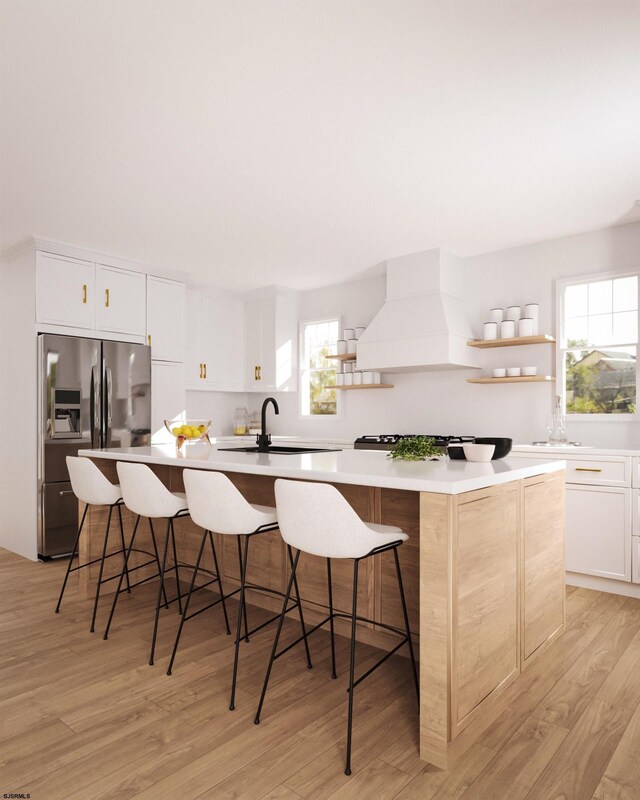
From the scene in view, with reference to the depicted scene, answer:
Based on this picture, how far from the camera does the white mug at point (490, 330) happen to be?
15.2 ft

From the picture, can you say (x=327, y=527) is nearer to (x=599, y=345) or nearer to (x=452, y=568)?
(x=452, y=568)

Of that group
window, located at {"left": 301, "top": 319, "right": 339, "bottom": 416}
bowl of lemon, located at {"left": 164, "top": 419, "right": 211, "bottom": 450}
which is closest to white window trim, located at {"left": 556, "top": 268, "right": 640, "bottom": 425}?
window, located at {"left": 301, "top": 319, "right": 339, "bottom": 416}

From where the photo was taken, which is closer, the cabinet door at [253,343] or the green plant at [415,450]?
the green plant at [415,450]

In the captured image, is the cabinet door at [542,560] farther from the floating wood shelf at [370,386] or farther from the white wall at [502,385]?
the floating wood shelf at [370,386]

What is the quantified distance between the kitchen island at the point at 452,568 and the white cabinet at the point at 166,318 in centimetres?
228

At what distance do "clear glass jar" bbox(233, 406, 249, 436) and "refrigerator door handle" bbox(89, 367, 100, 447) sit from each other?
207cm

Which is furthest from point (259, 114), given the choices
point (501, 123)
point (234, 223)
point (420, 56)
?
point (234, 223)

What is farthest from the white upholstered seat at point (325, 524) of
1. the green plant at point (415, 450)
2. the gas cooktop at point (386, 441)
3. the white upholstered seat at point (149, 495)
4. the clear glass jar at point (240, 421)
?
the clear glass jar at point (240, 421)

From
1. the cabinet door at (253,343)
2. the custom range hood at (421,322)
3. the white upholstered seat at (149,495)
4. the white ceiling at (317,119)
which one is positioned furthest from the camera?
the cabinet door at (253,343)

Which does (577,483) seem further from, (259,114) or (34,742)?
(34,742)

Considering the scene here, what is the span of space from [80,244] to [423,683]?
4246 mm

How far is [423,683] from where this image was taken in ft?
6.10

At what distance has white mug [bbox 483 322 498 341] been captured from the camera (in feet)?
15.2

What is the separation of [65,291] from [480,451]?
3.70m
